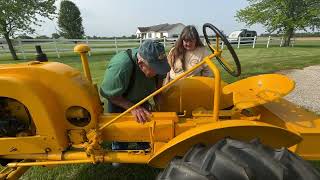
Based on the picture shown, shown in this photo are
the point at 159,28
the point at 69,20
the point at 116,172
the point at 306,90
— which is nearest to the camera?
the point at 116,172

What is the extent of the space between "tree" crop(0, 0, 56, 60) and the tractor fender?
20.6 meters

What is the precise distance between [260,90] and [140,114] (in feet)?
3.48

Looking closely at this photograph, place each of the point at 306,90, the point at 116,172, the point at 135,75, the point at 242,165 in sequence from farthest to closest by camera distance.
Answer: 1. the point at 306,90
2. the point at 116,172
3. the point at 135,75
4. the point at 242,165

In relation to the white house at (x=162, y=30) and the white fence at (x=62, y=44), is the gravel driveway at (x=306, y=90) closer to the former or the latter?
the white fence at (x=62, y=44)

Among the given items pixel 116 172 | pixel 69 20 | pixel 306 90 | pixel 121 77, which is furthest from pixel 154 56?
pixel 69 20

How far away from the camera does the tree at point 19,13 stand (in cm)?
2288

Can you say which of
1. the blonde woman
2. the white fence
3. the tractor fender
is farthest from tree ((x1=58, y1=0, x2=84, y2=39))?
the tractor fender

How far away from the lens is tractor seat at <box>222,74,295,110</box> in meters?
2.71

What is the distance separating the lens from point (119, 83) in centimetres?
304

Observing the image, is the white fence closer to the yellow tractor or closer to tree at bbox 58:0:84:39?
the yellow tractor

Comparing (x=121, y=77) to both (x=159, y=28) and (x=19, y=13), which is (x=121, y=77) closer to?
(x=19, y=13)

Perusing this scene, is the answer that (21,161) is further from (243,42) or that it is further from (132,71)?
(243,42)

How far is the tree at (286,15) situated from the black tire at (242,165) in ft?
113

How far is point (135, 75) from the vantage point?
3.22 metres
